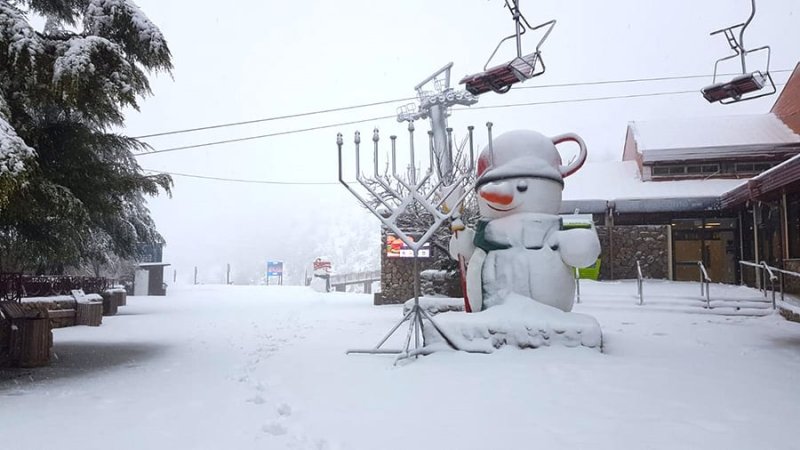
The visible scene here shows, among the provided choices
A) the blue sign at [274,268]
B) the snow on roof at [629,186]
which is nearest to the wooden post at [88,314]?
the snow on roof at [629,186]

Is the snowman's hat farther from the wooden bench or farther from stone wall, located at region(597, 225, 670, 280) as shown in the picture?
stone wall, located at region(597, 225, 670, 280)

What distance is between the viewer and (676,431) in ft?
11.1

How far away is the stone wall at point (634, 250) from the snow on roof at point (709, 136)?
2.57 metres

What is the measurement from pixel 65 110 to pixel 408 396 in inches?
191

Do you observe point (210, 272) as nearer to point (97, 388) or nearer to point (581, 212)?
point (581, 212)

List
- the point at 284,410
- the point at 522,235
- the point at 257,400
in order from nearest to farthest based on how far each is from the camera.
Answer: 1. the point at 284,410
2. the point at 257,400
3. the point at 522,235

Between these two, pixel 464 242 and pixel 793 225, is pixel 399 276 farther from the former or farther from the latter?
pixel 793 225

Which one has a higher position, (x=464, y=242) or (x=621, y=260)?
(x=464, y=242)

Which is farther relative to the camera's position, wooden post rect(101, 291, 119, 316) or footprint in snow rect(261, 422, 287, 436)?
wooden post rect(101, 291, 119, 316)

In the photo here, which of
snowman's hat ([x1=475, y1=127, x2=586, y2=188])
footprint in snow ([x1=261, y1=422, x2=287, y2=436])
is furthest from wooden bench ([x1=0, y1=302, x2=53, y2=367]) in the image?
snowman's hat ([x1=475, y1=127, x2=586, y2=188])

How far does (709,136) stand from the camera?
61.2ft

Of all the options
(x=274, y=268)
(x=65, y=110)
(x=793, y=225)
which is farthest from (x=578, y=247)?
(x=274, y=268)

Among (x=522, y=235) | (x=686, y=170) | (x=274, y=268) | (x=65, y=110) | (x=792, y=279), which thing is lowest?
(x=274, y=268)

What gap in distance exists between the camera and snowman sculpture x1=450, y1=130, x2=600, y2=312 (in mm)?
6566
